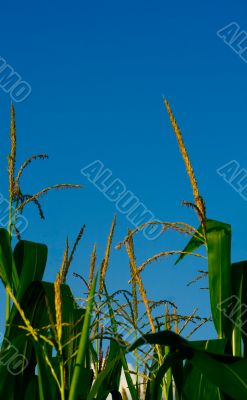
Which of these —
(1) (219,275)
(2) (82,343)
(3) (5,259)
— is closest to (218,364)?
(2) (82,343)

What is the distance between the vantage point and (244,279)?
2.76m

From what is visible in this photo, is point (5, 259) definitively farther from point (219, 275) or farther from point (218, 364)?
point (218, 364)

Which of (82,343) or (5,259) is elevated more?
(5,259)

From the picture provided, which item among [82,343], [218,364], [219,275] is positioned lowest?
[82,343]

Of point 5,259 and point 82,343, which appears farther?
point 5,259

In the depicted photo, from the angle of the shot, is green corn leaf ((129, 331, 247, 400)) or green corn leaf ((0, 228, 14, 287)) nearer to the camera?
green corn leaf ((129, 331, 247, 400))

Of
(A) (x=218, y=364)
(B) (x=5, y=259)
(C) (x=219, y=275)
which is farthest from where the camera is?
(B) (x=5, y=259)

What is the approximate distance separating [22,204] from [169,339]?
5.50ft

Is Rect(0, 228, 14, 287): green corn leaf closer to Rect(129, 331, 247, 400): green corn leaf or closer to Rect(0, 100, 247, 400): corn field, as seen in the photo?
Rect(0, 100, 247, 400): corn field

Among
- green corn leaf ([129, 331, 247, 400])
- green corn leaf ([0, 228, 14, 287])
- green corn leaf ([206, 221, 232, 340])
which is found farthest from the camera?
green corn leaf ([0, 228, 14, 287])

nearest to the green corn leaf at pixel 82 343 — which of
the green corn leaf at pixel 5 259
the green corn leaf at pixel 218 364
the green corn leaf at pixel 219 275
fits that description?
the green corn leaf at pixel 218 364

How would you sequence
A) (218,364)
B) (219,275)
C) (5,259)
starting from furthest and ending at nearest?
1. (5,259)
2. (219,275)
3. (218,364)

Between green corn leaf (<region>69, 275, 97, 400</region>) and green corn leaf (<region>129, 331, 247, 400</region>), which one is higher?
green corn leaf (<region>129, 331, 247, 400</region>)

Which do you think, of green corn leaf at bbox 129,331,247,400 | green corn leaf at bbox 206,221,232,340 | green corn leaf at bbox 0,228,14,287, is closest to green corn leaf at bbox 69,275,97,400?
green corn leaf at bbox 129,331,247,400
